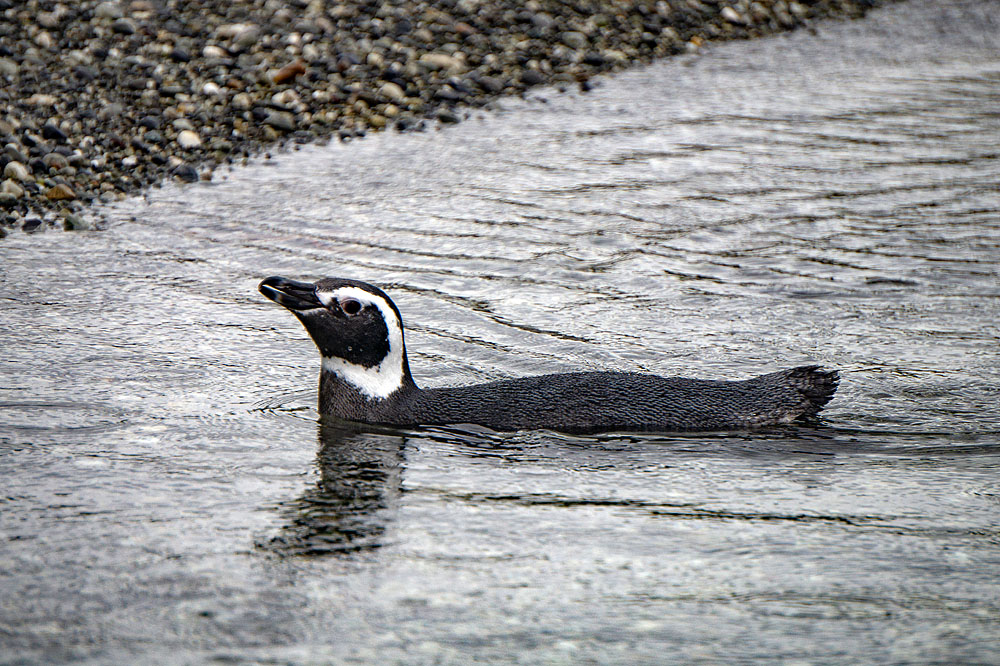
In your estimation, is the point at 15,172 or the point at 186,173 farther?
the point at 186,173

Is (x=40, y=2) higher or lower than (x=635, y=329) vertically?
higher

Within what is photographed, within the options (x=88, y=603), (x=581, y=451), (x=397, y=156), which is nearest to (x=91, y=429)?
(x=88, y=603)

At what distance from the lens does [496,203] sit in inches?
394

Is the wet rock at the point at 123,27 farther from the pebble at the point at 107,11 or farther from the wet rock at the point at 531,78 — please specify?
the wet rock at the point at 531,78

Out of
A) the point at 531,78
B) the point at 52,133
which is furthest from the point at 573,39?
the point at 52,133

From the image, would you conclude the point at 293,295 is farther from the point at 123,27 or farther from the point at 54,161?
the point at 123,27

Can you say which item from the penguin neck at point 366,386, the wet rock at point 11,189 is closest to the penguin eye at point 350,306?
the penguin neck at point 366,386

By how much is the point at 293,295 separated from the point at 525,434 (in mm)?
1205

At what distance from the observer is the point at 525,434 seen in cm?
591

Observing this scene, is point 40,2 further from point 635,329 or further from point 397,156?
point 635,329

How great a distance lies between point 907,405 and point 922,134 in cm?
603

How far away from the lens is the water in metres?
4.34

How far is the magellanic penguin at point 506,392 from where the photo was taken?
592cm

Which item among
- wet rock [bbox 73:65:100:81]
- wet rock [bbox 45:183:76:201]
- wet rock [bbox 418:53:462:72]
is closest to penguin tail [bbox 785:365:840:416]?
wet rock [bbox 45:183:76:201]
